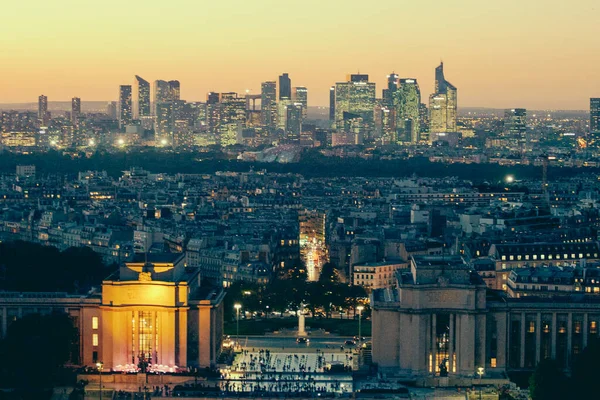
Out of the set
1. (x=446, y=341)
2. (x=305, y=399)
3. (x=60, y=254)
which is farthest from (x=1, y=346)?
→ (x=60, y=254)

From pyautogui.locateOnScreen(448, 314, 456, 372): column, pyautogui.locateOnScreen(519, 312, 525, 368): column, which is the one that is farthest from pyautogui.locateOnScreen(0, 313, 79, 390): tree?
pyautogui.locateOnScreen(519, 312, 525, 368): column

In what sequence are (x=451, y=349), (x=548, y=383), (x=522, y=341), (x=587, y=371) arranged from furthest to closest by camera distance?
(x=522, y=341)
(x=451, y=349)
(x=587, y=371)
(x=548, y=383)

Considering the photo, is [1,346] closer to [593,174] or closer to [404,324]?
[404,324]

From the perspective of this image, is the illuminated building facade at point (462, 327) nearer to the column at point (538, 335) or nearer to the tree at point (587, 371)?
the column at point (538, 335)

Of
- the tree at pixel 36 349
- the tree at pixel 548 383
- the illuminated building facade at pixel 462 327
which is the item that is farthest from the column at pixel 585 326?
the tree at pixel 36 349

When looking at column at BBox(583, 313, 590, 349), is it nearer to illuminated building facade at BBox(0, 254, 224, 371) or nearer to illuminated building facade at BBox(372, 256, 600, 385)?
illuminated building facade at BBox(372, 256, 600, 385)

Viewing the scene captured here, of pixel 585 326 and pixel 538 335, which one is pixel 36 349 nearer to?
pixel 538 335

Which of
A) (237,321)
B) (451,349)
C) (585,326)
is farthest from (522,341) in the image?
(237,321)
